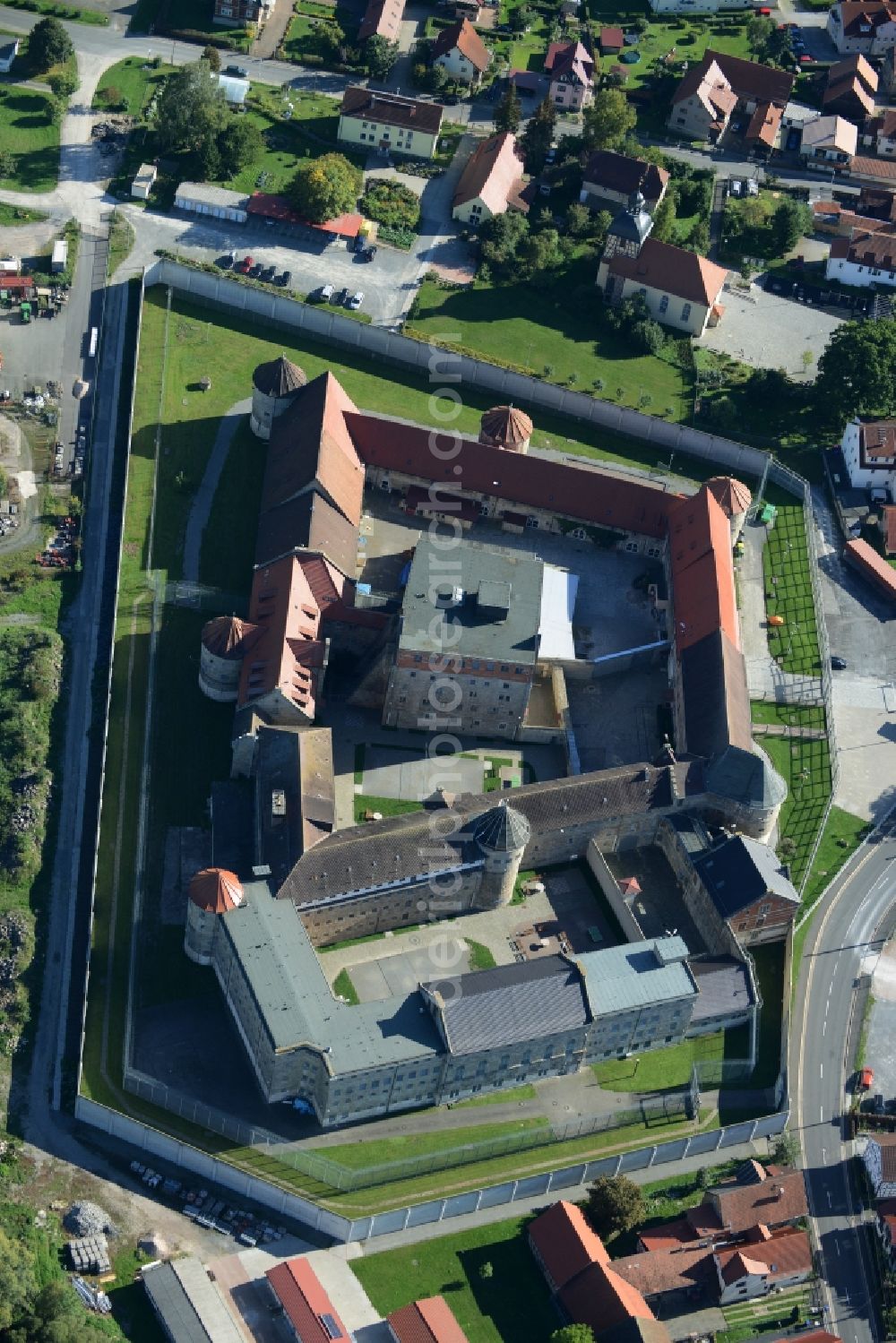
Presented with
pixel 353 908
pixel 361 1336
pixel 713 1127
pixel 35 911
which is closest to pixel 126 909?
pixel 35 911

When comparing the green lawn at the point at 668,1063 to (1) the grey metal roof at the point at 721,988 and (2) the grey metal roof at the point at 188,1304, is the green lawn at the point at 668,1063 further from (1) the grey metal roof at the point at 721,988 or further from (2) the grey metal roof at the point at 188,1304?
(2) the grey metal roof at the point at 188,1304

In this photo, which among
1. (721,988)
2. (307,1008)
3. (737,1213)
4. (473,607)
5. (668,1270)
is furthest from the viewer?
(473,607)

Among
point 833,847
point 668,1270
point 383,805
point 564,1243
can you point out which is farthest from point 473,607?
point 668,1270

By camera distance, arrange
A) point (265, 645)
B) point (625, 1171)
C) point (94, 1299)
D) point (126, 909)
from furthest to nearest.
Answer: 1. point (265, 645)
2. point (126, 909)
3. point (625, 1171)
4. point (94, 1299)

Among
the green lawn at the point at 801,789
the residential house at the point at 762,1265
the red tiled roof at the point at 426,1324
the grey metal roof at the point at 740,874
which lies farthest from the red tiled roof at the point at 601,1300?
the green lawn at the point at 801,789

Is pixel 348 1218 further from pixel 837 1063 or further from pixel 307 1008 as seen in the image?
pixel 837 1063

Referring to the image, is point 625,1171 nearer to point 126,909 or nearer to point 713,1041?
point 713,1041
